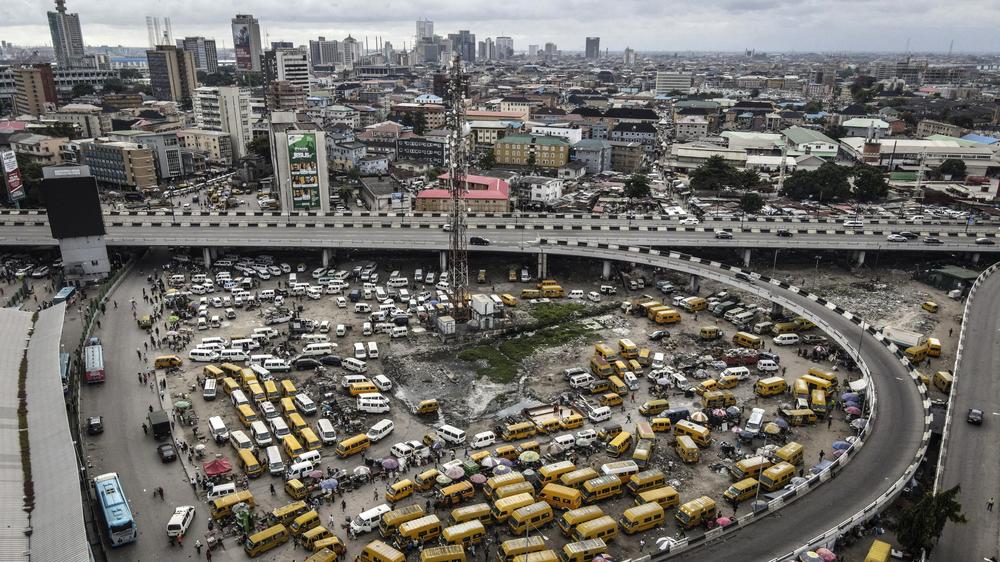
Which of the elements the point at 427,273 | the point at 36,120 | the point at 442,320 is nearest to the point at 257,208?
the point at 427,273

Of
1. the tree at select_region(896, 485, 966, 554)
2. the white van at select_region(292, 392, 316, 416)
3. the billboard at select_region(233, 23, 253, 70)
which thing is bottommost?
the white van at select_region(292, 392, 316, 416)

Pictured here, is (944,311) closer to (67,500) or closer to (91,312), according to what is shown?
(67,500)

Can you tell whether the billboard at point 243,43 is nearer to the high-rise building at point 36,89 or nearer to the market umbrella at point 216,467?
the high-rise building at point 36,89

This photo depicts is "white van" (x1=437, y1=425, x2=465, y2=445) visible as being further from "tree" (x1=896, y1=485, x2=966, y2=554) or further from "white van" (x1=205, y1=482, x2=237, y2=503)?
"tree" (x1=896, y1=485, x2=966, y2=554)

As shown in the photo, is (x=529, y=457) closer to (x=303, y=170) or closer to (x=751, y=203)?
(x=303, y=170)

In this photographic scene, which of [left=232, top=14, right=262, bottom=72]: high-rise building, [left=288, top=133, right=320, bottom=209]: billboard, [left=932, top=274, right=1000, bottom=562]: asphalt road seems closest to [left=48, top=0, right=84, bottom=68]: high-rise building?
[left=232, top=14, right=262, bottom=72]: high-rise building

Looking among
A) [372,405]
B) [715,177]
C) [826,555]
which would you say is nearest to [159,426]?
[372,405]

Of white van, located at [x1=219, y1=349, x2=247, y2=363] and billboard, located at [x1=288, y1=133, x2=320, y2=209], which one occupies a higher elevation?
billboard, located at [x1=288, y1=133, x2=320, y2=209]

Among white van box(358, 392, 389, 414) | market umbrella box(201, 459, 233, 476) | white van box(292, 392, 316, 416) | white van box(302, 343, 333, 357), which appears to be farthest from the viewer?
white van box(302, 343, 333, 357)
